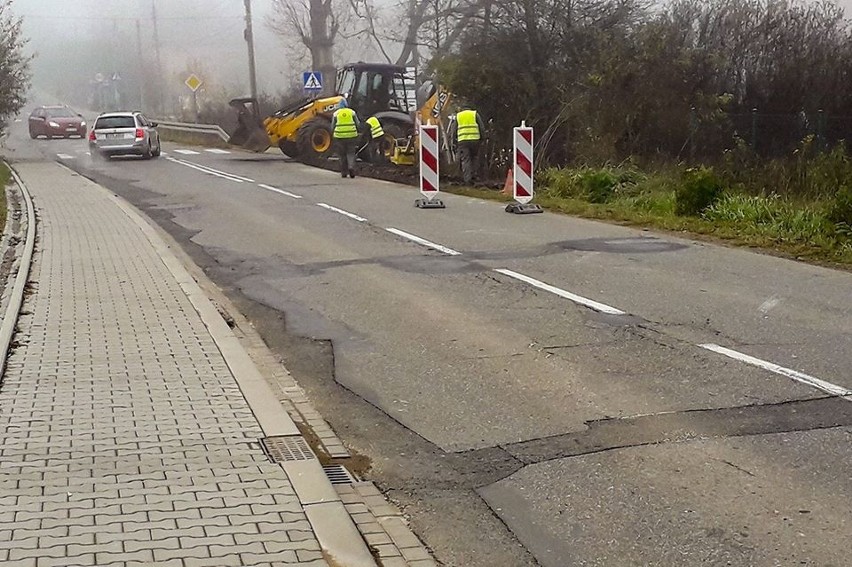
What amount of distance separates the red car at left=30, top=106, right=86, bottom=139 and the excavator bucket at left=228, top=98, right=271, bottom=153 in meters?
14.6

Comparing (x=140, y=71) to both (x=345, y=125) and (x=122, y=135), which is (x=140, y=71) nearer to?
(x=122, y=135)

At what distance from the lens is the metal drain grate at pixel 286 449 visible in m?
5.78

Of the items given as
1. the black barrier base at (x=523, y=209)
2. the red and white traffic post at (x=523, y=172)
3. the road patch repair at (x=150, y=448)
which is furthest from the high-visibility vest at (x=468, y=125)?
the road patch repair at (x=150, y=448)

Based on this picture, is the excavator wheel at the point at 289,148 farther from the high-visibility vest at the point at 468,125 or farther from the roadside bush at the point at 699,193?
the roadside bush at the point at 699,193

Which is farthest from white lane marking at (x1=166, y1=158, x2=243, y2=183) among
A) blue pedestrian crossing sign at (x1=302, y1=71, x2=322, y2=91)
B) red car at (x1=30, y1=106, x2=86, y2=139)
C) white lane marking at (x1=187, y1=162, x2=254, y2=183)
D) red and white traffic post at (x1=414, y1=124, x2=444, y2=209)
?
red car at (x1=30, y1=106, x2=86, y2=139)

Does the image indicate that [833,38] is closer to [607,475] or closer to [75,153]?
[607,475]

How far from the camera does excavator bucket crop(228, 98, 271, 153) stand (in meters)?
34.8

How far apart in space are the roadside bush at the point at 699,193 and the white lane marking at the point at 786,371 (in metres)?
8.62

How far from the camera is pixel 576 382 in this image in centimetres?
738

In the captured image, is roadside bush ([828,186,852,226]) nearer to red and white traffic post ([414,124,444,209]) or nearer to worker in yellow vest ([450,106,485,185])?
red and white traffic post ([414,124,444,209])

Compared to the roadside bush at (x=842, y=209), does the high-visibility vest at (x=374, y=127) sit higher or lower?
higher

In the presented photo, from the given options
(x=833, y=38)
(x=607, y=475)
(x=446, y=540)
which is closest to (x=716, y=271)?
(x=607, y=475)

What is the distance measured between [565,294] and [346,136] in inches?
579

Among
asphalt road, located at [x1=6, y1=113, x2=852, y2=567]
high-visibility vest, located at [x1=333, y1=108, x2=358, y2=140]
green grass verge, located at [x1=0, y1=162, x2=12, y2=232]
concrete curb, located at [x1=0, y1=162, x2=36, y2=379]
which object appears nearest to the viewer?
asphalt road, located at [x1=6, y1=113, x2=852, y2=567]
